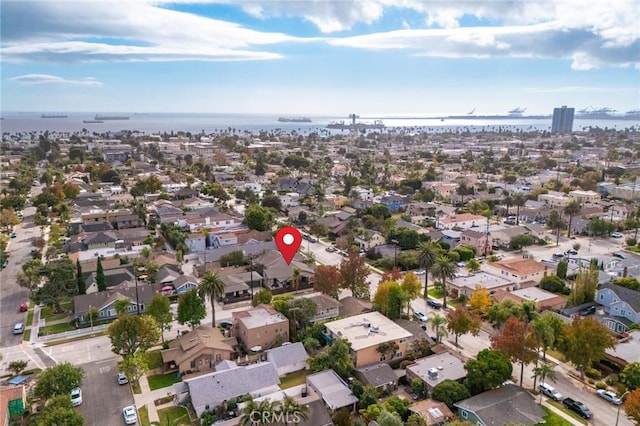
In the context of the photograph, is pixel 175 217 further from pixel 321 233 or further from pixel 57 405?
pixel 57 405

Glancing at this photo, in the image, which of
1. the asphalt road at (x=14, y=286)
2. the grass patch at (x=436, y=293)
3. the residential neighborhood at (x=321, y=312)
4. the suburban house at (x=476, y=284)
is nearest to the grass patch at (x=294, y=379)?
the residential neighborhood at (x=321, y=312)

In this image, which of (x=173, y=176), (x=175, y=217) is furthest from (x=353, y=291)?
(x=173, y=176)

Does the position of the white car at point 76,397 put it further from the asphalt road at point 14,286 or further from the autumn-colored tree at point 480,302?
the autumn-colored tree at point 480,302

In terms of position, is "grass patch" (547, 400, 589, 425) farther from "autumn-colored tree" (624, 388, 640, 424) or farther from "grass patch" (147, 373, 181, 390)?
"grass patch" (147, 373, 181, 390)

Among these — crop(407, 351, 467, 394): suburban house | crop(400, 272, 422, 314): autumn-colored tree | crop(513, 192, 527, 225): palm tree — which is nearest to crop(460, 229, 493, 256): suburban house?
crop(400, 272, 422, 314): autumn-colored tree

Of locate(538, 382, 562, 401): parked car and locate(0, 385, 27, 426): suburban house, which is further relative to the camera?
locate(538, 382, 562, 401): parked car

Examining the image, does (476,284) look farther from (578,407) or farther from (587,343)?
(578,407)
